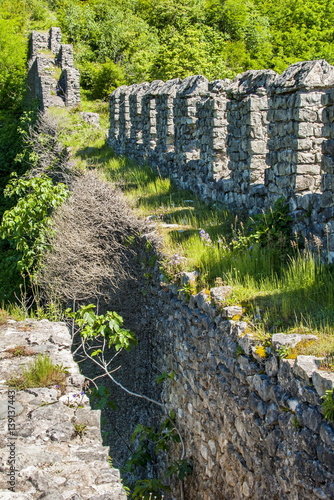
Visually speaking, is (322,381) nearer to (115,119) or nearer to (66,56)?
(115,119)

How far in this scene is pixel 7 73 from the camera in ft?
102

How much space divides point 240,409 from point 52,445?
1.57 meters

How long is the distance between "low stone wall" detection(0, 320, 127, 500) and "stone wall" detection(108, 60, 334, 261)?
8.83 ft

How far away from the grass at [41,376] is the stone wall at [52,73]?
65.4 feet

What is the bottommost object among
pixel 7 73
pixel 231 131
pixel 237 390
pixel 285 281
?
pixel 237 390

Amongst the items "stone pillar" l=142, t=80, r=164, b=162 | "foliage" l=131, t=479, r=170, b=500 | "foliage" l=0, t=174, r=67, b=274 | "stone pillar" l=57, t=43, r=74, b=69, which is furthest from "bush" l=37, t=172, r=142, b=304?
"stone pillar" l=57, t=43, r=74, b=69

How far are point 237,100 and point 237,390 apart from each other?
15.4 ft

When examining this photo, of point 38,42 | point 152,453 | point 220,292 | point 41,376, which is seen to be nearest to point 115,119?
point 152,453

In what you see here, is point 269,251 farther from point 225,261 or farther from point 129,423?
point 129,423

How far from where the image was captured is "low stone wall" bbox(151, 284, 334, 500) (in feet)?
12.9

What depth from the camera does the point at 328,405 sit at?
144 inches

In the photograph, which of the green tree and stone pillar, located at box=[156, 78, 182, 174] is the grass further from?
the green tree

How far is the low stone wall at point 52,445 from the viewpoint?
12.4ft

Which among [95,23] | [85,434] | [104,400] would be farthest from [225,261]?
[95,23]
